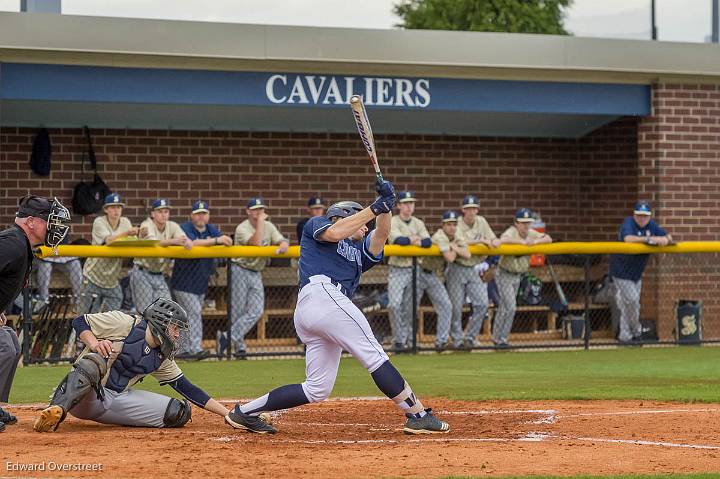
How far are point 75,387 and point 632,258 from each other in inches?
361

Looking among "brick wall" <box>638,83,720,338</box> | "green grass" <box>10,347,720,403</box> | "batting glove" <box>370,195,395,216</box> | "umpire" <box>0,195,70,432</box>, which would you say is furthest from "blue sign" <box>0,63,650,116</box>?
"batting glove" <box>370,195,395,216</box>

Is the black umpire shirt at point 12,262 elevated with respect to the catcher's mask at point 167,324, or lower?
elevated

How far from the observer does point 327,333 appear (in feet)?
24.4

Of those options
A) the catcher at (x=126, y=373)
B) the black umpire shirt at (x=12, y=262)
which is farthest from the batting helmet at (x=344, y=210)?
the black umpire shirt at (x=12, y=262)

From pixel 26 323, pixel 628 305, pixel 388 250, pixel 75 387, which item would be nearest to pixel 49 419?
pixel 75 387

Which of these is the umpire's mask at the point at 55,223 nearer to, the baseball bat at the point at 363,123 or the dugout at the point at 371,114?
the baseball bat at the point at 363,123

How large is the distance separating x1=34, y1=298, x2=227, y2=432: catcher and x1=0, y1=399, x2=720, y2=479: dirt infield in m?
0.13

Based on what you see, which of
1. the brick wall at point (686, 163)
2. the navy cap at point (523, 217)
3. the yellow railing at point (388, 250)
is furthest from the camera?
the brick wall at point (686, 163)

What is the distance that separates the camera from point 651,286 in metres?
15.7

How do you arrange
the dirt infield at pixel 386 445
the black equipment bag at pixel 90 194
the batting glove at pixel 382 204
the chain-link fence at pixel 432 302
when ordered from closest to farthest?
1. the dirt infield at pixel 386 445
2. the batting glove at pixel 382 204
3. the chain-link fence at pixel 432 302
4. the black equipment bag at pixel 90 194

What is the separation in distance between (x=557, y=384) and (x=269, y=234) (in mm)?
4485

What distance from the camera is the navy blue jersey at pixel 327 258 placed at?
761cm

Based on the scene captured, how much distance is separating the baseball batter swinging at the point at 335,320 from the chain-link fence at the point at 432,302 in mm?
5625

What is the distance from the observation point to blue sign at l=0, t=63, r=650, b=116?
1435 centimetres
